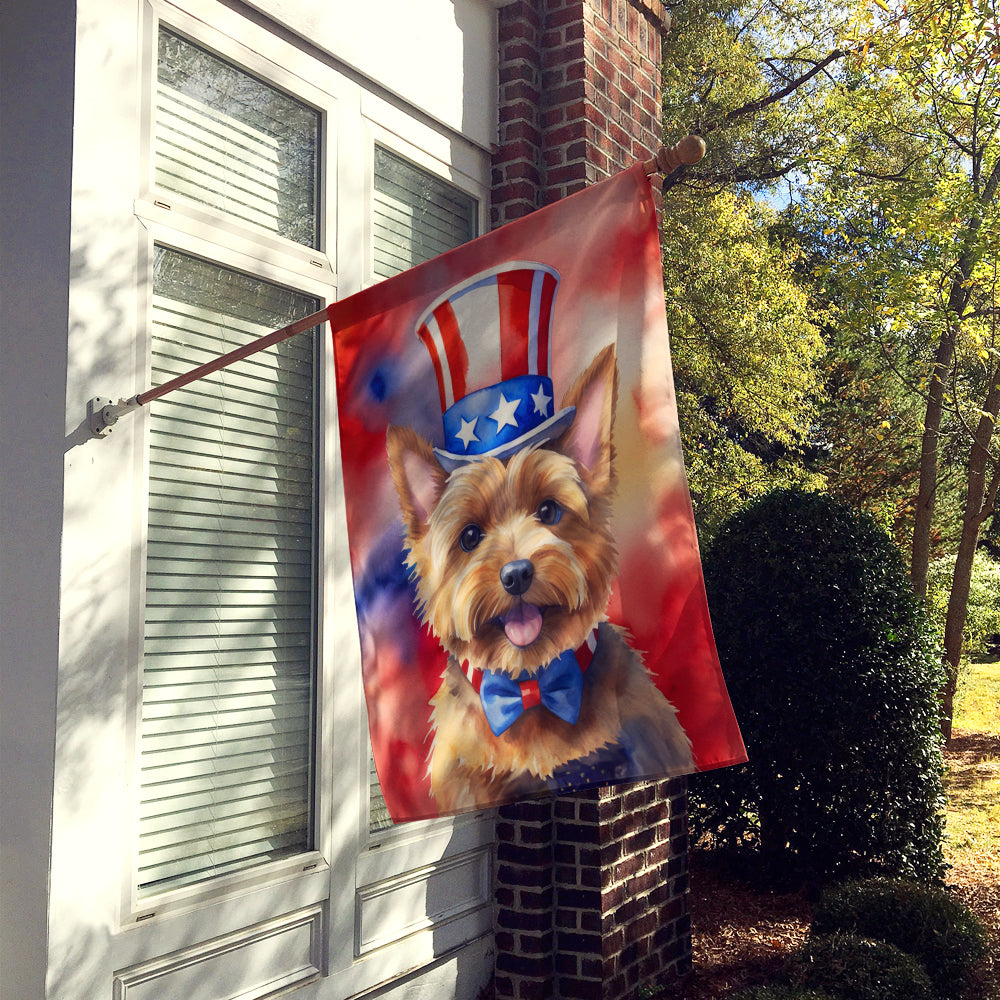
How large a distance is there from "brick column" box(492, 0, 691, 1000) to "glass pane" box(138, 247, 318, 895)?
1.32m

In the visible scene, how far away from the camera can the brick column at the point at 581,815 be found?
14.4 feet

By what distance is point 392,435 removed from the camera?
2.58 m

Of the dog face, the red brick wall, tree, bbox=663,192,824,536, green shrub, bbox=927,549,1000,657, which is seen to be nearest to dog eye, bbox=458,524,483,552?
the dog face

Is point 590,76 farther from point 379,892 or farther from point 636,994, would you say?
point 636,994

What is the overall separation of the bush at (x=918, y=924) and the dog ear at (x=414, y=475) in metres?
3.24

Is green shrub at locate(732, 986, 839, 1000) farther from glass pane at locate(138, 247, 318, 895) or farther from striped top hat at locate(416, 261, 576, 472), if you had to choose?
striped top hat at locate(416, 261, 576, 472)

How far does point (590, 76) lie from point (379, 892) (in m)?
3.76

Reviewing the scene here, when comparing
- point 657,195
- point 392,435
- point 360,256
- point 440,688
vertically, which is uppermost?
point 657,195

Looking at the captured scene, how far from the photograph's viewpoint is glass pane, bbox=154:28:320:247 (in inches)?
128

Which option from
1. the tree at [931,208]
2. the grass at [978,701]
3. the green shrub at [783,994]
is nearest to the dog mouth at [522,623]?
the green shrub at [783,994]

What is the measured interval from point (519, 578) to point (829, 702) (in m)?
4.08

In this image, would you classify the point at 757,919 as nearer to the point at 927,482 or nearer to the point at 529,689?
the point at 529,689

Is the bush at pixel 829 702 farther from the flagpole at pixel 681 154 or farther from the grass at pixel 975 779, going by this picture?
the flagpole at pixel 681 154

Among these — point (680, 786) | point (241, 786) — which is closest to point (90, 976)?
point (241, 786)
